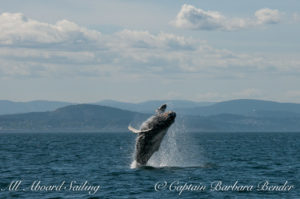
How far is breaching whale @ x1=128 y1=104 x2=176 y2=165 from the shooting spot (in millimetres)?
31016

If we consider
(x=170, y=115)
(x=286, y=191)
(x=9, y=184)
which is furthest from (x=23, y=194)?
(x=286, y=191)

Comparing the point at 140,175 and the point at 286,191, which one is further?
the point at 140,175

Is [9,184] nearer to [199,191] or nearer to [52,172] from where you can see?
[52,172]

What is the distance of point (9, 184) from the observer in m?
31.7

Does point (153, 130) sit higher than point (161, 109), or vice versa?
point (161, 109)

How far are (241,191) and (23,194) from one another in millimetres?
12043

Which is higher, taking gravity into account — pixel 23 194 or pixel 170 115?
pixel 170 115

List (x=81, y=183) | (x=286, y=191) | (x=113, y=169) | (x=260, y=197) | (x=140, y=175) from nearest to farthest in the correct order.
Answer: (x=260, y=197)
(x=286, y=191)
(x=81, y=183)
(x=140, y=175)
(x=113, y=169)

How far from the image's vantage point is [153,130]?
31438mm

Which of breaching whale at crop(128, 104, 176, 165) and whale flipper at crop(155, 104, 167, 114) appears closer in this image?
whale flipper at crop(155, 104, 167, 114)

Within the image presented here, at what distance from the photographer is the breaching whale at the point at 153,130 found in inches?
1221

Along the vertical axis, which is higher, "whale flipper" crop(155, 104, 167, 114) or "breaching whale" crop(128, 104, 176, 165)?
"whale flipper" crop(155, 104, 167, 114)

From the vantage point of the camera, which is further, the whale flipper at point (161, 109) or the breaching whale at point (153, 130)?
the breaching whale at point (153, 130)

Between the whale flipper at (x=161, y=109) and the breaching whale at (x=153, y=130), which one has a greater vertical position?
the whale flipper at (x=161, y=109)
